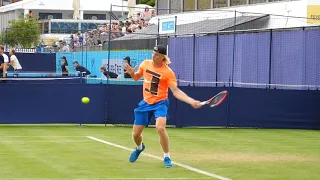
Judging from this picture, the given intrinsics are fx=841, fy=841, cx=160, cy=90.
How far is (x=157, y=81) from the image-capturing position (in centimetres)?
1355

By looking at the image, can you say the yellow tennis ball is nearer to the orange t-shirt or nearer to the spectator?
the orange t-shirt

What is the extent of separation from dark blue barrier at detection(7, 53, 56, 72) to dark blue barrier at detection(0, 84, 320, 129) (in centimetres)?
2211

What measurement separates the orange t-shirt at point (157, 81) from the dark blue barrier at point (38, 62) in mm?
32067

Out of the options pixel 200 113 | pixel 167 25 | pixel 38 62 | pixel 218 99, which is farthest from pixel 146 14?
pixel 218 99

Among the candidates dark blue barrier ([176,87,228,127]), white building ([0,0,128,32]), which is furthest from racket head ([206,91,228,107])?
white building ([0,0,128,32])

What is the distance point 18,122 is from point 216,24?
13661 millimetres

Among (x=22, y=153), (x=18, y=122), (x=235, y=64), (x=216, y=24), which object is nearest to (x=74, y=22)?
(x=216, y=24)

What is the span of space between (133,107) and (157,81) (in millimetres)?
10161

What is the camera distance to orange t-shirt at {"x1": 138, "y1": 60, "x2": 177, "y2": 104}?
44.5ft

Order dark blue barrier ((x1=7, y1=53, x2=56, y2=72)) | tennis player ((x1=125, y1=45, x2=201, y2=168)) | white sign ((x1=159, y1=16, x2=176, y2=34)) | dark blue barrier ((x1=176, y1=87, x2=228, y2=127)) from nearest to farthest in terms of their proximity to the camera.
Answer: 1. tennis player ((x1=125, y1=45, x2=201, y2=168))
2. dark blue barrier ((x1=176, y1=87, x2=228, y2=127))
3. white sign ((x1=159, y1=16, x2=176, y2=34))
4. dark blue barrier ((x1=7, y1=53, x2=56, y2=72))

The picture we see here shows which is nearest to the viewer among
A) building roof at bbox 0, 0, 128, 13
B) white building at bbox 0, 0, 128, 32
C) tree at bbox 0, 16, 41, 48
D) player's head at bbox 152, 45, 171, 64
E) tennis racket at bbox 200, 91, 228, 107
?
tennis racket at bbox 200, 91, 228, 107

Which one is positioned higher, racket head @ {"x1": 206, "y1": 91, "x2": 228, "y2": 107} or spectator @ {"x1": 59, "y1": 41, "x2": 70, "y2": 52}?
spectator @ {"x1": 59, "y1": 41, "x2": 70, "y2": 52}

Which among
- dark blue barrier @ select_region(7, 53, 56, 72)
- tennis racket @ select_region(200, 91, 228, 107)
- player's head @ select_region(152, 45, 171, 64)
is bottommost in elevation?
dark blue barrier @ select_region(7, 53, 56, 72)

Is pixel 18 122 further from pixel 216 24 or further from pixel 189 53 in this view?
pixel 216 24
